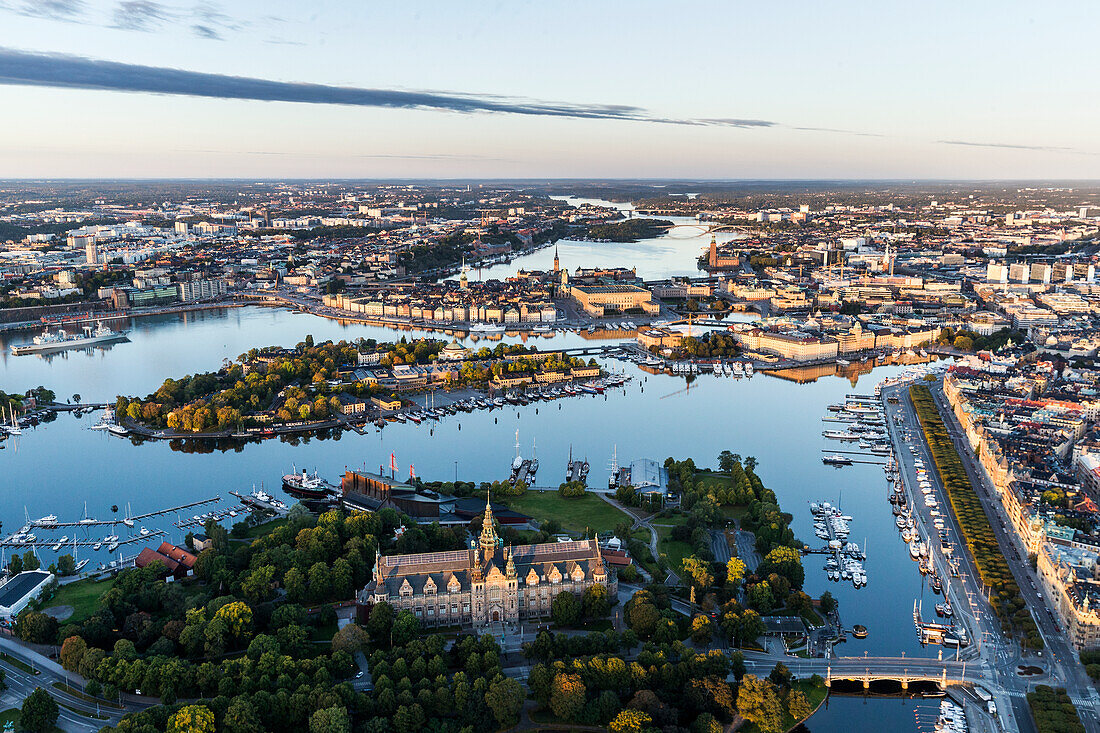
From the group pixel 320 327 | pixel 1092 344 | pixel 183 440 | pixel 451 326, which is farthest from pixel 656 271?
pixel 183 440

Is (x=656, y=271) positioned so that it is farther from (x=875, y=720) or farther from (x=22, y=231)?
(x=22, y=231)

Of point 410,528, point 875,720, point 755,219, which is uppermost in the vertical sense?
point 755,219

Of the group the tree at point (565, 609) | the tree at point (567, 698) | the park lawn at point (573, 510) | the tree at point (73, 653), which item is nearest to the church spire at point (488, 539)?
the tree at point (565, 609)

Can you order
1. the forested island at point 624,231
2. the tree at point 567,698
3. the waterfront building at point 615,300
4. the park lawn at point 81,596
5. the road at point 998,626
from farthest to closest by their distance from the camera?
the forested island at point 624,231
the waterfront building at point 615,300
the park lawn at point 81,596
the road at point 998,626
the tree at point 567,698

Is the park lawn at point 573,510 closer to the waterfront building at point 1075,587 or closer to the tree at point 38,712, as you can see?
the waterfront building at point 1075,587

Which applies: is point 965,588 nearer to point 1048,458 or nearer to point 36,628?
point 1048,458

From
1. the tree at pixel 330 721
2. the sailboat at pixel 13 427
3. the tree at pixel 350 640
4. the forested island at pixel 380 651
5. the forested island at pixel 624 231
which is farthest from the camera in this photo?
the forested island at pixel 624 231
